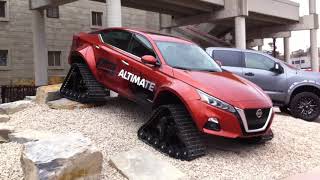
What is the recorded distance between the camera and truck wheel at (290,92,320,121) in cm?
1206

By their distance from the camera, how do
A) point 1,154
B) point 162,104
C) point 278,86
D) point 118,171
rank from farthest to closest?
point 278,86, point 162,104, point 1,154, point 118,171

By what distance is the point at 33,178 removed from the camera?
17.6 ft

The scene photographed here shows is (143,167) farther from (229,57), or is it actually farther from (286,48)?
(286,48)

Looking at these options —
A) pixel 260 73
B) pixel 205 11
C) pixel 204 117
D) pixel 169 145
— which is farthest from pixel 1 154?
pixel 205 11

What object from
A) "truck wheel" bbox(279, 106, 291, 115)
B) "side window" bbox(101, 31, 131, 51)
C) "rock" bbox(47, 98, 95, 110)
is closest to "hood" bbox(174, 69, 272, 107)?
"side window" bbox(101, 31, 131, 51)

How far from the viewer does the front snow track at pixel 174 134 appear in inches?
275

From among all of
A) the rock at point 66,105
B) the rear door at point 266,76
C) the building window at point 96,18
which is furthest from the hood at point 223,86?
the building window at point 96,18

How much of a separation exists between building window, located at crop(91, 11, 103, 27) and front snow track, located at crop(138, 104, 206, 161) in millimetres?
24294

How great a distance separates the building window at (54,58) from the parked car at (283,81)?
60.6 feet

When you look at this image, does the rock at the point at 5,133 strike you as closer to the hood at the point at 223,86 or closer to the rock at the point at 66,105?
the rock at the point at 66,105

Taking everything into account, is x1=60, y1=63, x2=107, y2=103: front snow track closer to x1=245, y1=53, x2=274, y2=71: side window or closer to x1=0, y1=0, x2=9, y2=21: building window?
x1=245, y1=53, x2=274, y2=71: side window

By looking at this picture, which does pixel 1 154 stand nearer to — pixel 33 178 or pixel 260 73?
pixel 33 178

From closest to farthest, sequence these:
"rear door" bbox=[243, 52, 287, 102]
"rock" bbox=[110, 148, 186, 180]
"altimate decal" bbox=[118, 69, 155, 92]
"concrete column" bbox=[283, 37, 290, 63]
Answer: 1. "rock" bbox=[110, 148, 186, 180]
2. "altimate decal" bbox=[118, 69, 155, 92]
3. "rear door" bbox=[243, 52, 287, 102]
4. "concrete column" bbox=[283, 37, 290, 63]

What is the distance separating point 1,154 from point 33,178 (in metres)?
1.69
